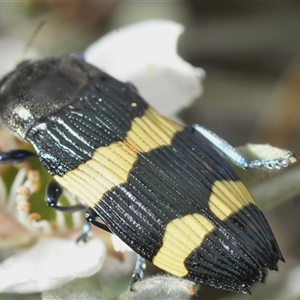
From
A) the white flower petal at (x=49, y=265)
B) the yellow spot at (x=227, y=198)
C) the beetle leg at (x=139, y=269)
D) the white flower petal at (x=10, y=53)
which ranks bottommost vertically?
the white flower petal at (x=49, y=265)

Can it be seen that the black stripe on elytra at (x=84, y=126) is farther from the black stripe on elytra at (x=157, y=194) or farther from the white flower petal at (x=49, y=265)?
the white flower petal at (x=49, y=265)

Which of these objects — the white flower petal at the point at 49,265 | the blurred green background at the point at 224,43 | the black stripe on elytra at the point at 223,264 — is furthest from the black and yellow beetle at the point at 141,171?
the blurred green background at the point at 224,43

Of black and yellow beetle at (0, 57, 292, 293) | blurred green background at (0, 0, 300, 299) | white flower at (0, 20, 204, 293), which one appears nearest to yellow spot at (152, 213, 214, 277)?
black and yellow beetle at (0, 57, 292, 293)

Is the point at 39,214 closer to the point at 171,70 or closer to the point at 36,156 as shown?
the point at 36,156

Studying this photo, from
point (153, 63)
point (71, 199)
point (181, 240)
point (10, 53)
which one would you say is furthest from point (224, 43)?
point (181, 240)

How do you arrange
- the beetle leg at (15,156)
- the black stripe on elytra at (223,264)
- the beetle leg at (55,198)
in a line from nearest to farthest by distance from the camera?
the black stripe on elytra at (223,264) → the beetle leg at (55,198) → the beetle leg at (15,156)

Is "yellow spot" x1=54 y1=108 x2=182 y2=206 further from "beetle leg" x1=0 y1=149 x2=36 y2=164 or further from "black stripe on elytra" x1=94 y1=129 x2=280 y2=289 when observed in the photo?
"beetle leg" x1=0 y1=149 x2=36 y2=164
